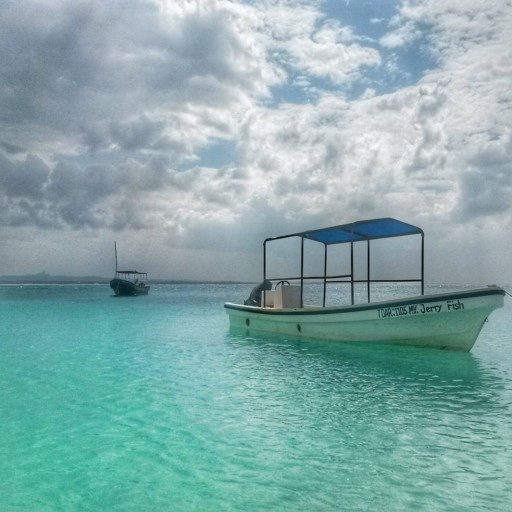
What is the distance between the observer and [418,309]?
13398 mm

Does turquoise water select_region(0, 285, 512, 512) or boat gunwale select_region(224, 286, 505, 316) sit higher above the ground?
boat gunwale select_region(224, 286, 505, 316)

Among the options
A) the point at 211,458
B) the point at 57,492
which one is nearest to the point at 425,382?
the point at 211,458

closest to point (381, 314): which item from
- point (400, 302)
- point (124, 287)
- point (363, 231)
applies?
point (400, 302)

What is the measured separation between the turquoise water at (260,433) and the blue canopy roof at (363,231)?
4000mm

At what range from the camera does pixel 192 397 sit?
920cm

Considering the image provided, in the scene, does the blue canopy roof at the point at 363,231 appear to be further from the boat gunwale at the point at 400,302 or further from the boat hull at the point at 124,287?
the boat hull at the point at 124,287

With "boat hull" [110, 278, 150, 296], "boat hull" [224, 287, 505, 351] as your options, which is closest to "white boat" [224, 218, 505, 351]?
"boat hull" [224, 287, 505, 351]

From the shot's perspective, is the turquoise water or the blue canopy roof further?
the blue canopy roof

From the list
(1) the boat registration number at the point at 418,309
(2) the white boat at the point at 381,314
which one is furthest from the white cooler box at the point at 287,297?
(1) the boat registration number at the point at 418,309

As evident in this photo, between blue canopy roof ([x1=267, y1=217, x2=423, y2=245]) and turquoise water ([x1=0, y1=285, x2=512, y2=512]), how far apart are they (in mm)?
4000

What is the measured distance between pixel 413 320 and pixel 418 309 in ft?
1.37

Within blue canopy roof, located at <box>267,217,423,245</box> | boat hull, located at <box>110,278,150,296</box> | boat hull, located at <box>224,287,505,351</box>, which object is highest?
blue canopy roof, located at <box>267,217,423,245</box>

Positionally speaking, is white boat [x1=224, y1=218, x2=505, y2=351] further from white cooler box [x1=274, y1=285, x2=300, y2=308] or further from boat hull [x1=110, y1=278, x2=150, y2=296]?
boat hull [x1=110, y1=278, x2=150, y2=296]

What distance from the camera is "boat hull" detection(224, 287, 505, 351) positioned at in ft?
42.0
